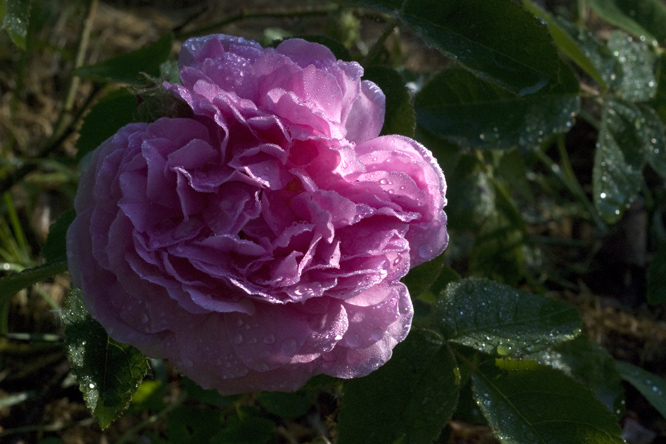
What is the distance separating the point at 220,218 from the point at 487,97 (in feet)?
2.43

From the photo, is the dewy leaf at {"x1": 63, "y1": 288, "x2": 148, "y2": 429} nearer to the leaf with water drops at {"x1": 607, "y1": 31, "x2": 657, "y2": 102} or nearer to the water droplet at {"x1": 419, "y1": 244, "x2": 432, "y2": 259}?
the water droplet at {"x1": 419, "y1": 244, "x2": 432, "y2": 259}

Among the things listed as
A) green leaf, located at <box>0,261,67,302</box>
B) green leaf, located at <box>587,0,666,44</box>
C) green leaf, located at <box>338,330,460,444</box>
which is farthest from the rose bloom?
green leaf, located at <box>587,0,666,44</box>

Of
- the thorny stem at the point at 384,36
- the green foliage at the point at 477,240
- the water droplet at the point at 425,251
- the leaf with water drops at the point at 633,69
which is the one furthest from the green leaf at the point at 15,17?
the leaf with water drops at the point at 633,69

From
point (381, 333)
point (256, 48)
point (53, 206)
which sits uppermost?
point (256, 48)

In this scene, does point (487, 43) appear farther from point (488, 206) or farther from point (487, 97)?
point (488, 206)

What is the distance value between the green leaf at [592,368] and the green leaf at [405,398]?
357 millimetres

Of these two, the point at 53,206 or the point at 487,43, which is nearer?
the point at 487,43

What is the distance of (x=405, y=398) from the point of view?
0.95 metres

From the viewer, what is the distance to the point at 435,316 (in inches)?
40.2

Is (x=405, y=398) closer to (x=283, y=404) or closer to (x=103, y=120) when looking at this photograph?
(x=283, y=404)

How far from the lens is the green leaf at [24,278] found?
797 millimetres

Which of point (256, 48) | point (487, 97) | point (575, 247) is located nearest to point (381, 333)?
point (256, 48)

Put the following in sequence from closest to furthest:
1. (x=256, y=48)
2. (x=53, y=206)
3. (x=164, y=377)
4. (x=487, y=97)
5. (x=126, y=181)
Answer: (x=126, y=181)
(x=256, y=48)
(x=487, y=97)
(x=164, y=377)
(x=53, y=206)

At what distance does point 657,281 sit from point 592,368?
0.70ft
